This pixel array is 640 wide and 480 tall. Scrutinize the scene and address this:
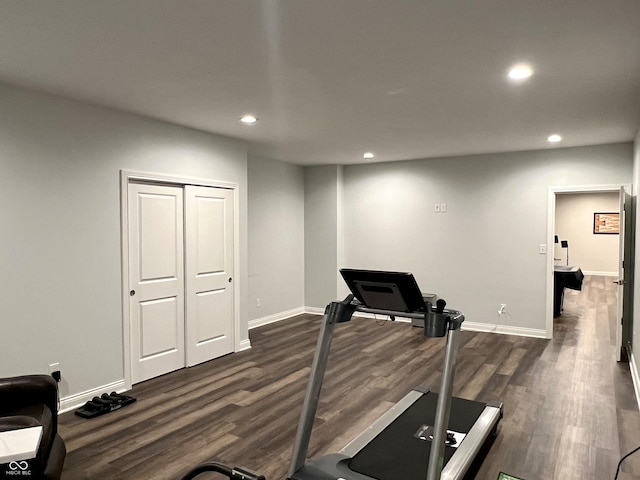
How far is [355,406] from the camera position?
3730mm

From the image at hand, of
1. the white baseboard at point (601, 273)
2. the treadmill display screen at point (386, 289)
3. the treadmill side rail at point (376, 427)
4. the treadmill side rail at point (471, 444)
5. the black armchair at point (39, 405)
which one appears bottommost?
the treadmill side rail at point (376, 427)

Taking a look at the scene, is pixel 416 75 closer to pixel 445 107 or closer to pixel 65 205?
pixel 445 107

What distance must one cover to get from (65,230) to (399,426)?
292cm

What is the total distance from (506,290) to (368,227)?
226cm

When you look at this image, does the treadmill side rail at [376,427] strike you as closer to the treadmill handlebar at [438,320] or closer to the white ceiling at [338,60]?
the treadmill handlebar at [438,320]

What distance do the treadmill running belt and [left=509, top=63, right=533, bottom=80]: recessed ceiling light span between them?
2333 millimetres

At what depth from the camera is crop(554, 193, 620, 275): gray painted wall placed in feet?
38.4

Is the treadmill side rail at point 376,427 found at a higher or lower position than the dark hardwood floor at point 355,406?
higher

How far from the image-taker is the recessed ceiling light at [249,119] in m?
4.20

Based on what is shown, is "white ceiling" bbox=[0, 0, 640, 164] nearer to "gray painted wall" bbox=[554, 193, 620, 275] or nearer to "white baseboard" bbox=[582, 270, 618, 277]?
"gray painted wall" bbox=[554, 193, 620, 275]

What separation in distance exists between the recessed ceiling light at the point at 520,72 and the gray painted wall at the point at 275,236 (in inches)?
163

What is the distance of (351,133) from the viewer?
16.2 ft

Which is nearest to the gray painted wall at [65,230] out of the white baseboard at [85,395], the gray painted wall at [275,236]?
the white baseboard at [85,395]

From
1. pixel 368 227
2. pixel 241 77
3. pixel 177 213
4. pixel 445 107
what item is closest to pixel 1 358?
pixel 177 213
